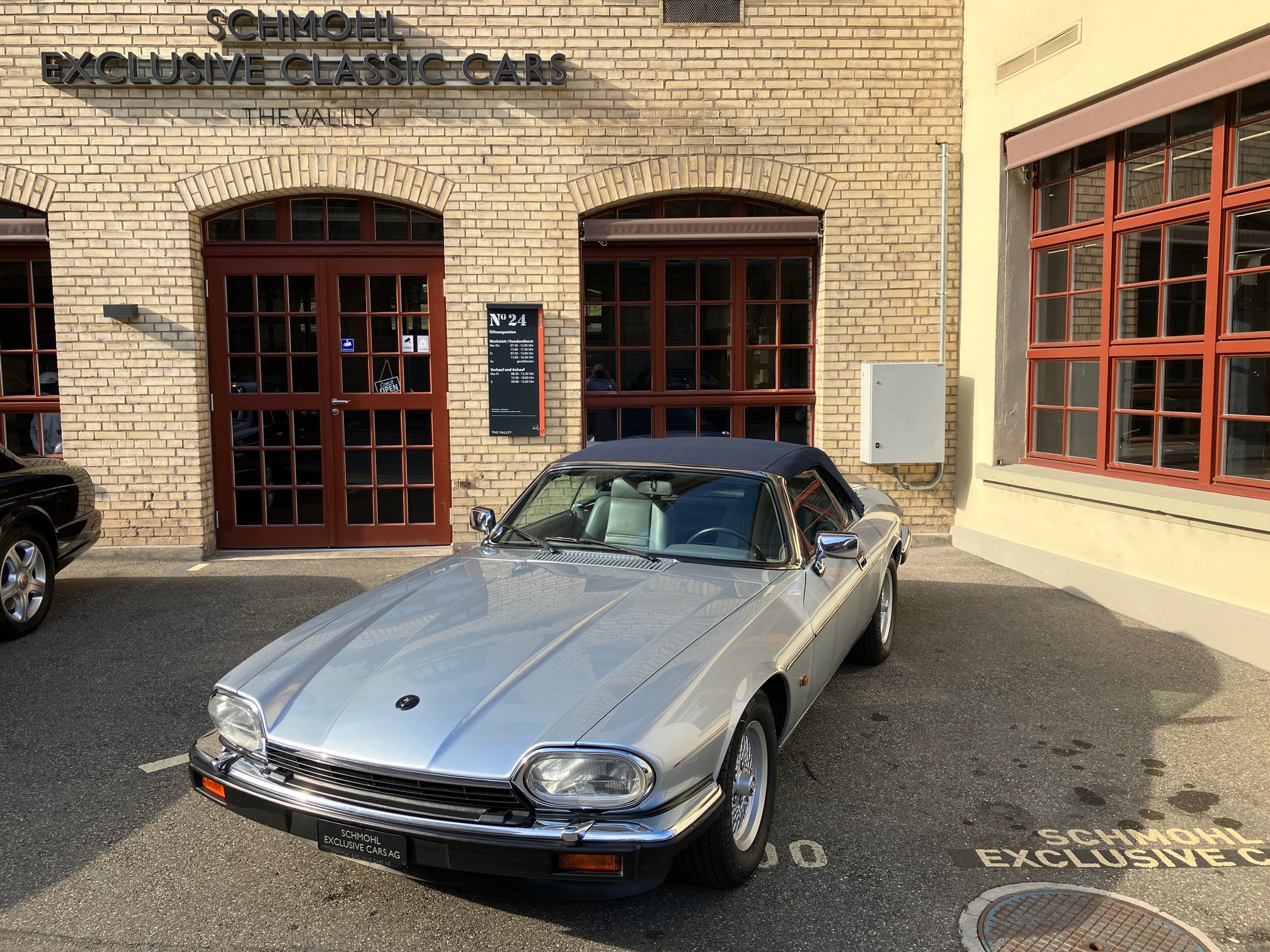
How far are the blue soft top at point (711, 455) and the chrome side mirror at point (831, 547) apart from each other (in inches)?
16.8

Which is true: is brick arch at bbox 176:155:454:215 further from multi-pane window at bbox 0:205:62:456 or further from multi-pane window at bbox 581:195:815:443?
multi-pane window at bbox 0:205:62:456

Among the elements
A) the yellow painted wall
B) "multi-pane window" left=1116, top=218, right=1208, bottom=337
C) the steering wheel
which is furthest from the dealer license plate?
"multi-pane window" left=1116, top=218, right=1208, bottom=337

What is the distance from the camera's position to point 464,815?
2750mm

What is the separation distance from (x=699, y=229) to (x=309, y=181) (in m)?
3.55

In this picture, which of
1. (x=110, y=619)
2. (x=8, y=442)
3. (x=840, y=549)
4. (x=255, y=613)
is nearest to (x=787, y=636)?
(x=840, y=549)

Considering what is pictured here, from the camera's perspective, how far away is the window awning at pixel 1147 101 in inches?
236

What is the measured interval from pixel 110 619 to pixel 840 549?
17.3 feet

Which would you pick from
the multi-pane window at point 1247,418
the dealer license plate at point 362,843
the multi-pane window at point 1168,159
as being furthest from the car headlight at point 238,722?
the multi-pane window at point 1168,159

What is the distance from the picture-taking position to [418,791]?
2.80 meters

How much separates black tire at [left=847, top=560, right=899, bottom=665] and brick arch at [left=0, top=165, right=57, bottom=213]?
783 cm

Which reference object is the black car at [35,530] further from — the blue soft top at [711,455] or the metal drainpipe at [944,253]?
the metal drainpipe at [944,253]

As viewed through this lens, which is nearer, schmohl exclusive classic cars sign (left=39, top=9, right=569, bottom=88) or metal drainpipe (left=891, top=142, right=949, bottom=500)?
schmohl exclusive classic cars sign (left=39, top=9, right=569, bottom=88)

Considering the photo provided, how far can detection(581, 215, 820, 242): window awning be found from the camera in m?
9.14

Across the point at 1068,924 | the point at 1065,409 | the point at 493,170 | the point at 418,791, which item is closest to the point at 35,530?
the point at 493,170
